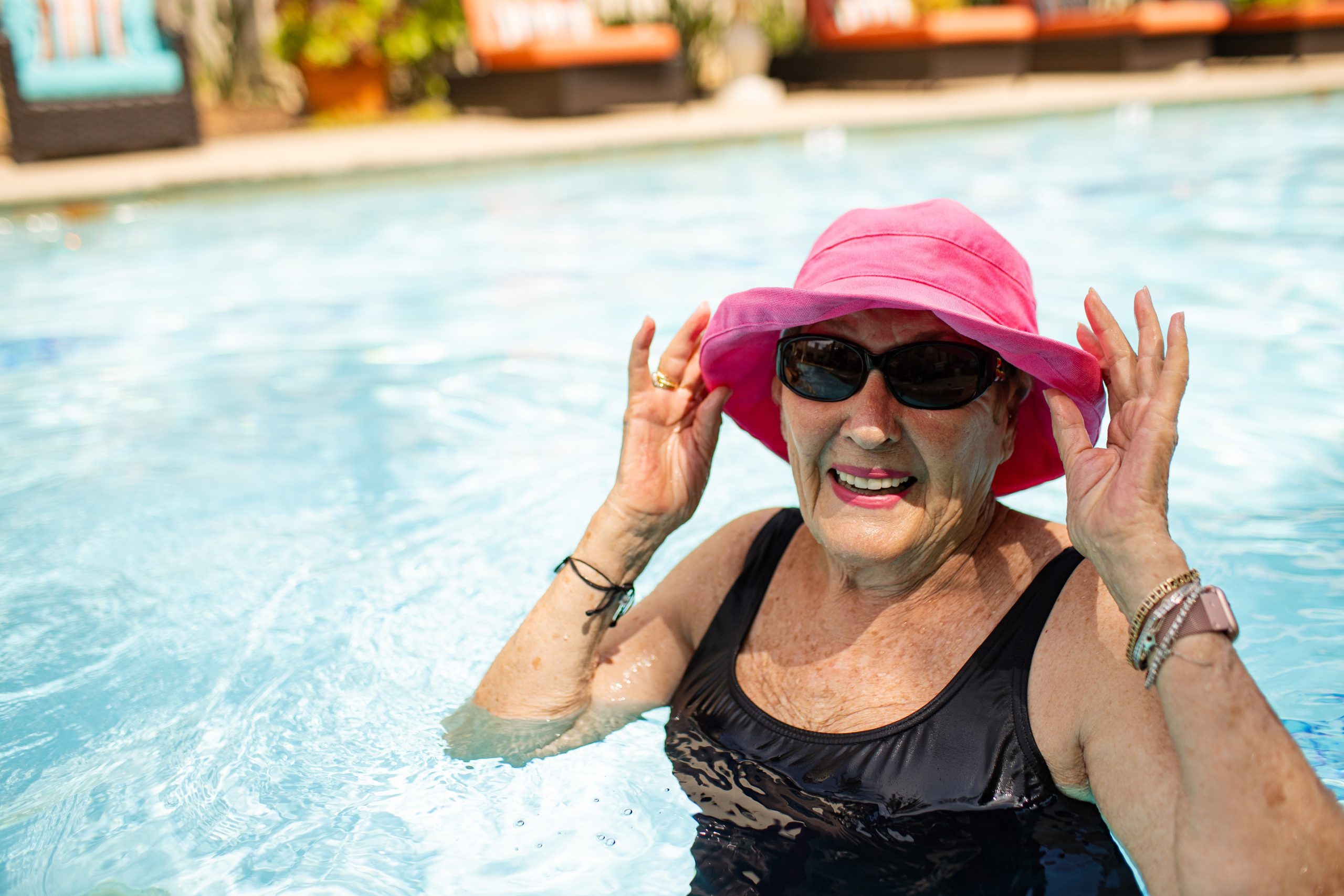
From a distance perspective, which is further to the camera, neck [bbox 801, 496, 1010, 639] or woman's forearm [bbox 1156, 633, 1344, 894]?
neck [bbox 801, 496, 1010, 639]

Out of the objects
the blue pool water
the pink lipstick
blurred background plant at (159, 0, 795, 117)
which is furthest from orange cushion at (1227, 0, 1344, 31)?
the pink lipstick

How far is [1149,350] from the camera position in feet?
5.83

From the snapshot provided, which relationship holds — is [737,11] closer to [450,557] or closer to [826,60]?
[826,60]

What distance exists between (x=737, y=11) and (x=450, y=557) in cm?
1442

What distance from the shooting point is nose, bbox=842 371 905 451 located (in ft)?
6.50

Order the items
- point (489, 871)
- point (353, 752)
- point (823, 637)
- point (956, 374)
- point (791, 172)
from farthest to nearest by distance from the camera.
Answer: point (791, 172), point (353, 752), point (489, 871), point (823, 637), point (956, 374)

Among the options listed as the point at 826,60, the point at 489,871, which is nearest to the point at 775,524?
the point at 489,871

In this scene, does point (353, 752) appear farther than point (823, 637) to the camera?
Yes

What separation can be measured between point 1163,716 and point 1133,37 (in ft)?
51.0

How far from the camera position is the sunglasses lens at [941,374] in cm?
195

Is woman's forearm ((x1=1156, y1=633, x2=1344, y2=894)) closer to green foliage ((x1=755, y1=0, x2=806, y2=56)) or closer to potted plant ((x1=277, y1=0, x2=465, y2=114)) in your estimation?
potted plant ((x1=277, y1=0, x2=465, y2=114))

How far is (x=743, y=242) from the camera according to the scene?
830 cm

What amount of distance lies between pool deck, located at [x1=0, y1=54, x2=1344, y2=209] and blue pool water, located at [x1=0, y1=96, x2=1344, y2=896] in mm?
272

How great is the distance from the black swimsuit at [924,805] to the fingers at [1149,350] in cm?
34
